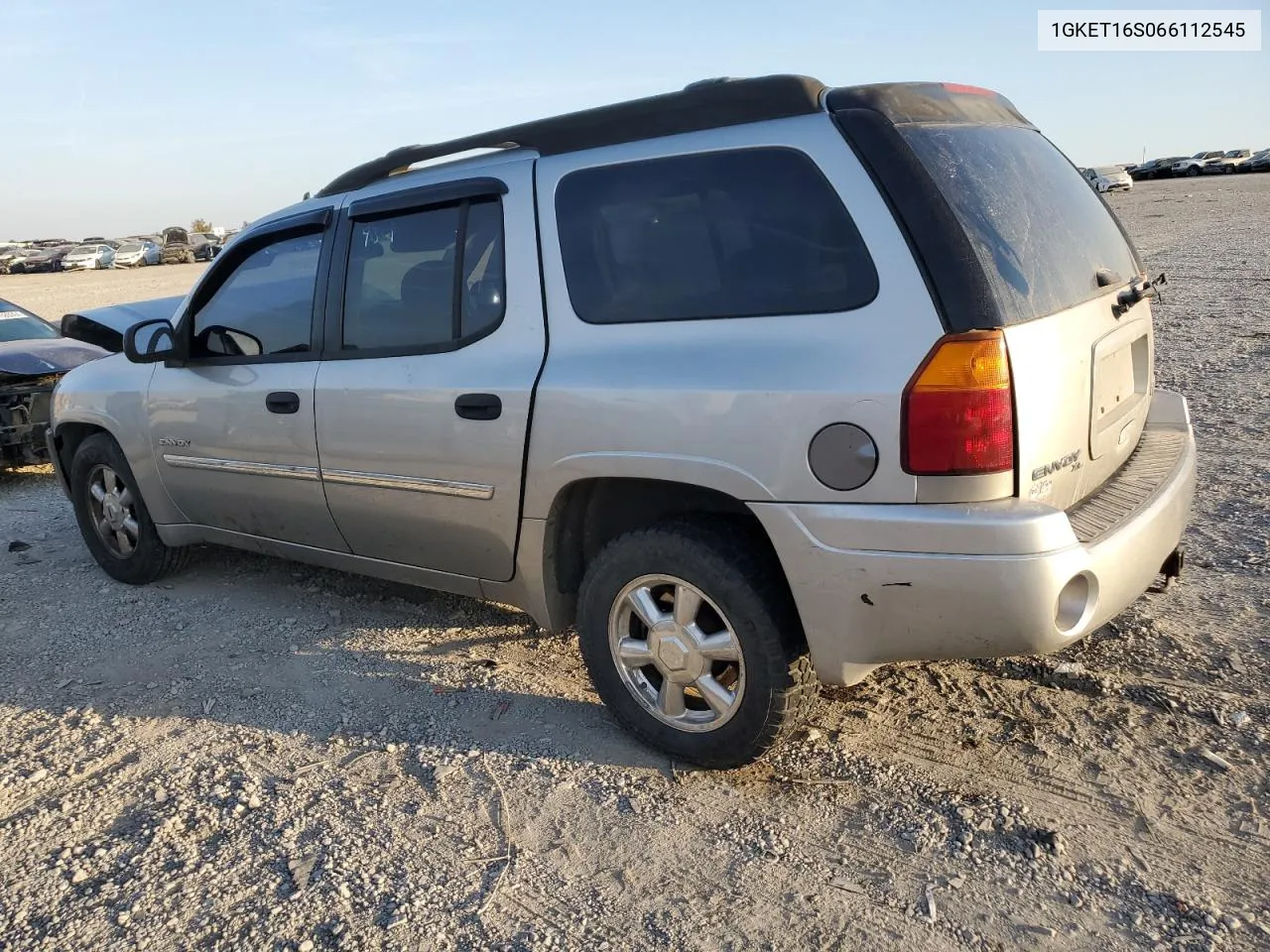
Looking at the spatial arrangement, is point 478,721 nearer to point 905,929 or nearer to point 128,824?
point 128,824

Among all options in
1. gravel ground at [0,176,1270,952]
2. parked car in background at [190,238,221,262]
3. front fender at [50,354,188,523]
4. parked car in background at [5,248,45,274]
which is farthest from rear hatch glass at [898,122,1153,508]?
parked car in background at [5,248,45,274]

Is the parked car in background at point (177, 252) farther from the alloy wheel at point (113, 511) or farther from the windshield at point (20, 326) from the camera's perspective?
the alloy wheel at point (113, 511)

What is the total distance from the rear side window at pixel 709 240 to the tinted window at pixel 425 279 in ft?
1.10

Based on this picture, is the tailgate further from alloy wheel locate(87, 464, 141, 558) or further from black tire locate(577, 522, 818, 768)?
alloy wheel locate(87, 464, 141, 558)

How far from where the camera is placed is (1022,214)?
9.44 ft

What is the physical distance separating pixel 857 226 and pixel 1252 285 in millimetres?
13076

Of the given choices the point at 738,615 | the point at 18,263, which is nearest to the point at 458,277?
the point at 738,615

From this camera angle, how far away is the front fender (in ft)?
15.8

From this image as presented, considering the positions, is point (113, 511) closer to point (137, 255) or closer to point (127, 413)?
point (127, 413)

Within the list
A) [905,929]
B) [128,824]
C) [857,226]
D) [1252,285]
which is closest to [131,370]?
[128,824]

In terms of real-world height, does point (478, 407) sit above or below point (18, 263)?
below

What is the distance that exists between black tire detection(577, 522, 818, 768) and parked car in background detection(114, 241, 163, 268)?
50.3 metres

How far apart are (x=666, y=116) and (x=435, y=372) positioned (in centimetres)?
117

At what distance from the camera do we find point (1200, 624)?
12.6ft
